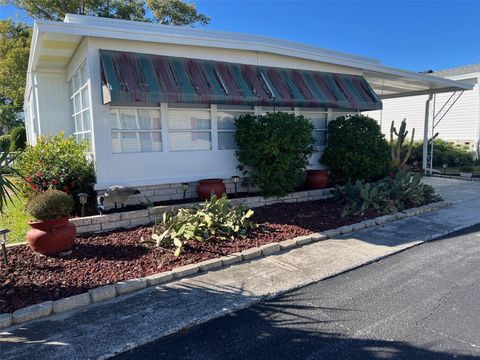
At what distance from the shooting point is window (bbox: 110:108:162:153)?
6.59 meters

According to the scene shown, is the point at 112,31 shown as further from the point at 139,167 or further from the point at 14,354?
the point at 14,354

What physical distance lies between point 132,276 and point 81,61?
5.06 metres

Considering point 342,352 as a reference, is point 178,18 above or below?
above

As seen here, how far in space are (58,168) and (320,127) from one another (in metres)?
6.42

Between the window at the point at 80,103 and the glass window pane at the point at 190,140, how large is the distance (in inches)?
66.0

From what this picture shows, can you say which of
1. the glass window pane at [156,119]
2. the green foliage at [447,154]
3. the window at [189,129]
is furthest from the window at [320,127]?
the green foliage at [447,154]

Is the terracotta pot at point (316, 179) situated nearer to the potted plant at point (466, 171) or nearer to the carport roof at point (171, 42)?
the carport roof at point (171, 42)

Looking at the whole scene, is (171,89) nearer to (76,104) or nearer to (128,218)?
(128,218)

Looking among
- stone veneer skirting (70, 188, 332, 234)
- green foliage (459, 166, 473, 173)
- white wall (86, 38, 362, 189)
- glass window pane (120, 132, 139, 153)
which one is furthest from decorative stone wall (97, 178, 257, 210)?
green foliage (459, 166, 473, 173)

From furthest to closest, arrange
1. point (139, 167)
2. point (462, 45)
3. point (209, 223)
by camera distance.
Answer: point (462, 45), point (139, 167), point (209, 223)

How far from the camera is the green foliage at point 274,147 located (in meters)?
7.10

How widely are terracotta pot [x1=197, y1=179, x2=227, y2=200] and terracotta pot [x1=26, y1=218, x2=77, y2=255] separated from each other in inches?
111

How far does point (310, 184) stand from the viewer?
8484mm

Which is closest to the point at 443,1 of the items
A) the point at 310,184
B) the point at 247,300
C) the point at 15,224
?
the point at 310,184
